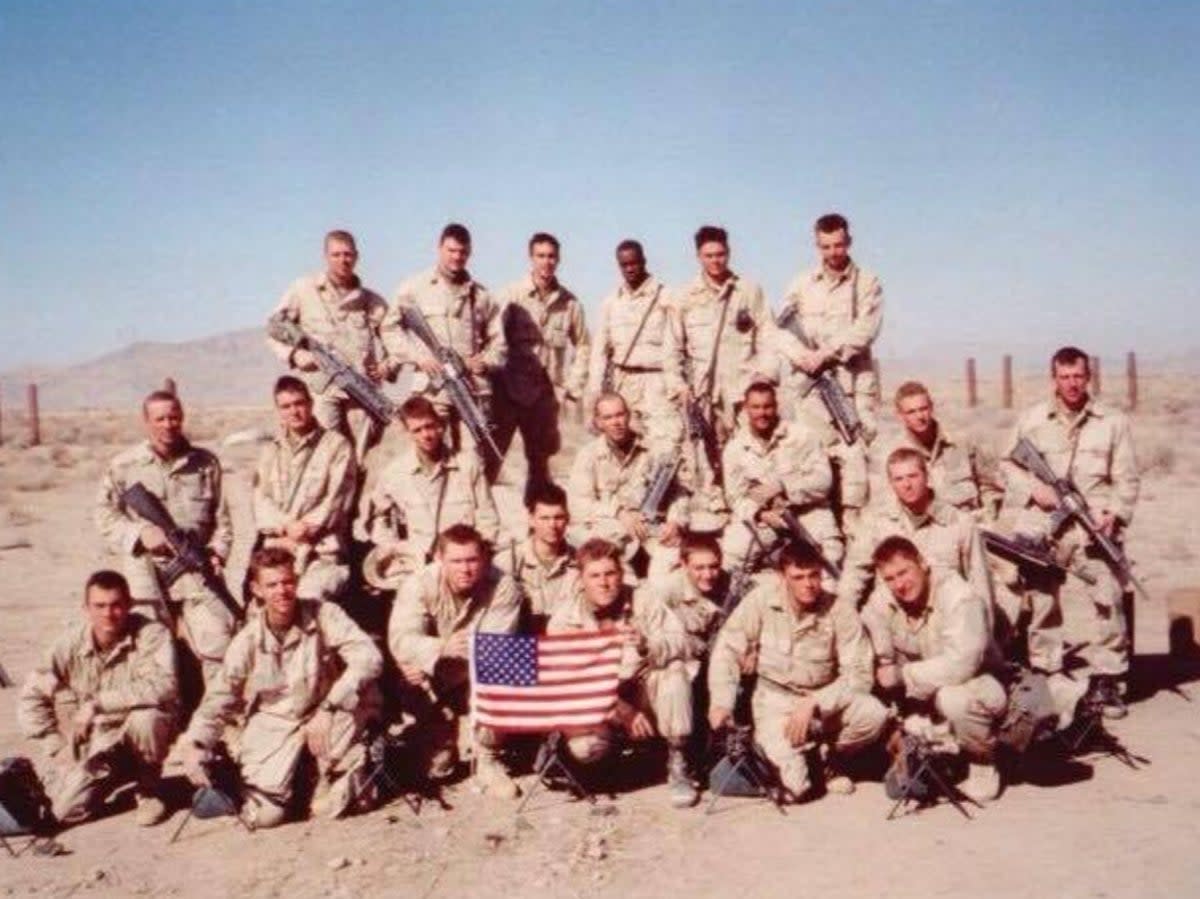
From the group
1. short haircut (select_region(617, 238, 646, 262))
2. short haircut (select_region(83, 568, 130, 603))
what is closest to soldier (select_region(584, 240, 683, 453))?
short haircut (select_region(617, 238, 646, 262))

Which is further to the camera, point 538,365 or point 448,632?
point 538,365

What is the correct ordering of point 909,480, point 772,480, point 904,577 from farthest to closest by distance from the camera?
point 772,480, point 909,480, point 904,577

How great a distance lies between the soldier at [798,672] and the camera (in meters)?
7.13

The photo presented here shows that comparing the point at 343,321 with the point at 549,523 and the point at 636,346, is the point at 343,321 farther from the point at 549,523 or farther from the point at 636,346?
the point at 549,523

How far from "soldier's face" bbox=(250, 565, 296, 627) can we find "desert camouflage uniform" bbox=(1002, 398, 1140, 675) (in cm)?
511

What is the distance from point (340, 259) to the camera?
9.87 metres

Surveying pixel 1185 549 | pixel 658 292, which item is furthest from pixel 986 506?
pixel 1185 549

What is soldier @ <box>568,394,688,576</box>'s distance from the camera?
30.1ft

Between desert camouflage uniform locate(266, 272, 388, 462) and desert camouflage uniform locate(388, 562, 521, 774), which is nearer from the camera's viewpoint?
desert camouflage uniform locate(388, 562, 521, 774)

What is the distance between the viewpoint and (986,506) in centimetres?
906

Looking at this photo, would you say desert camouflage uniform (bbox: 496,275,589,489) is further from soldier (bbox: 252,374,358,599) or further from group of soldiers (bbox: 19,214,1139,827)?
soldier (bbox: 252,374,358,599)

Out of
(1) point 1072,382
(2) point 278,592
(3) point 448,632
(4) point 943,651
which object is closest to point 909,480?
(4) point 943,651

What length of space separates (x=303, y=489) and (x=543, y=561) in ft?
6.03

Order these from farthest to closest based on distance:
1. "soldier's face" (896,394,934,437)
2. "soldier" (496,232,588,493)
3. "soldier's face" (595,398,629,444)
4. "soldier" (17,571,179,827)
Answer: "soldier" (496,232,588,493) → "soldier's face" (595,398,629,444) → "soldier's face" (896,394,934,437) → "soldier" (17,571,179,827)
